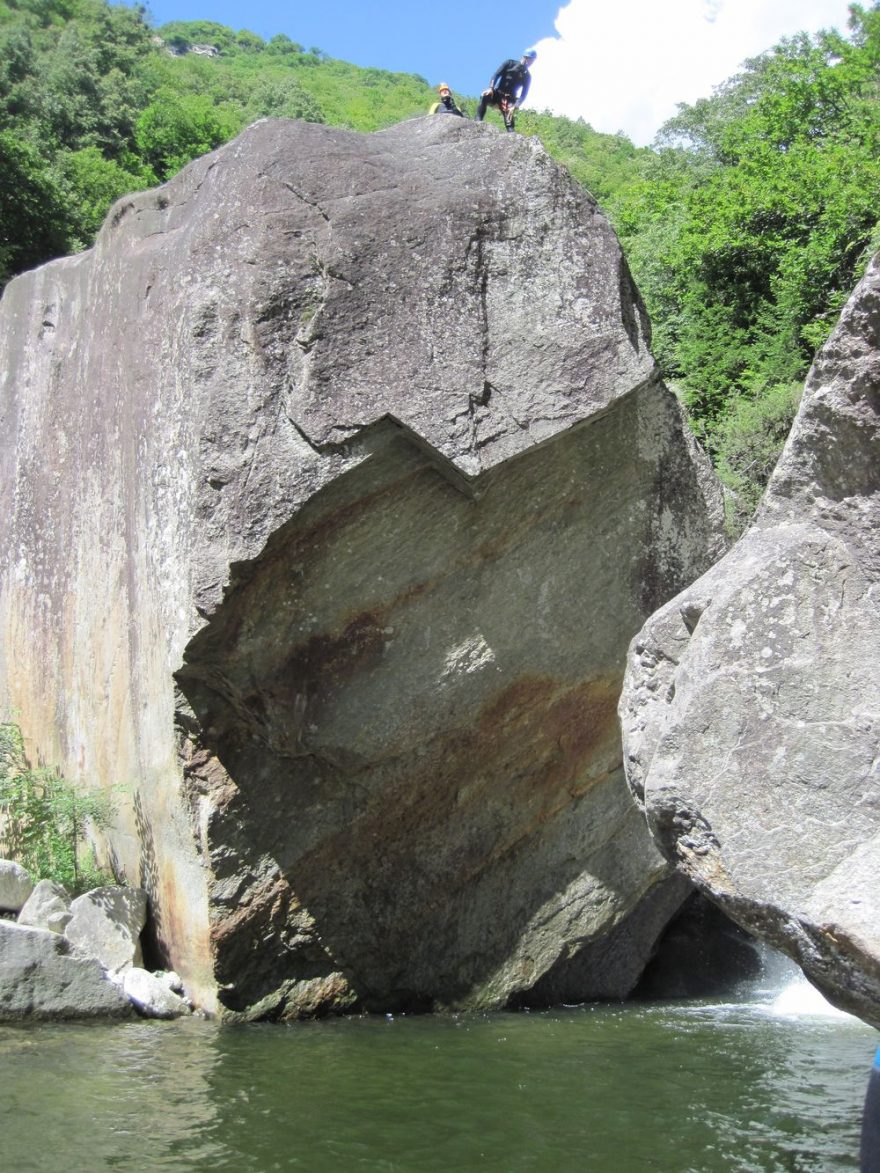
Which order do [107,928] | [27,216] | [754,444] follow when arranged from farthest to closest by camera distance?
[27,216], [754,444], [107,928]

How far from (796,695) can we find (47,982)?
4.16 meters

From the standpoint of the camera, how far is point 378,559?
5.87 metres

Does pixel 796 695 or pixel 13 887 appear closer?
pixel 796 695

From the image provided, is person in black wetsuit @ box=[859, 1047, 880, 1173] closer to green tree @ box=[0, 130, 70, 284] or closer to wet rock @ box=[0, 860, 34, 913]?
wet rock @ box=[0, 860, 34, 913]

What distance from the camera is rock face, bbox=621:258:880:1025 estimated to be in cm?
289

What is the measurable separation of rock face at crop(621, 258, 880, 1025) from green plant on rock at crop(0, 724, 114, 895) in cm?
466

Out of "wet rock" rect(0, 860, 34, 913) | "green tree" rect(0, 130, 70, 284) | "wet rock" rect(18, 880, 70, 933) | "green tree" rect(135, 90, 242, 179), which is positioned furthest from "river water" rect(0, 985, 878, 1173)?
"green tree" rect(135, 90, 242, 179)

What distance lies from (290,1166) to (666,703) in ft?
6.19

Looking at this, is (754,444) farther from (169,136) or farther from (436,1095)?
(169,136)

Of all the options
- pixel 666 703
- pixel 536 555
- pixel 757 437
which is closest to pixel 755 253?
pixel 757 437

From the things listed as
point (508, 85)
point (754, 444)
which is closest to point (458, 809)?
point (508, 85)

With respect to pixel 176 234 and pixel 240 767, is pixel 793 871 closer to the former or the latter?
pixel 240 767

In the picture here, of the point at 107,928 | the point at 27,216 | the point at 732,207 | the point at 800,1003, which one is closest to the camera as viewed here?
the point at 107,928

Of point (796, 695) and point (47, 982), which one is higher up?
point (796, 695)
